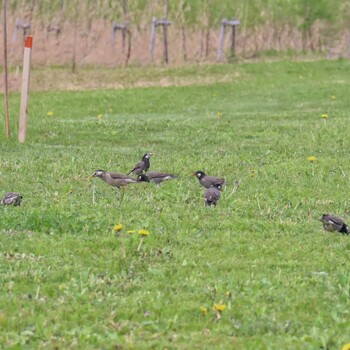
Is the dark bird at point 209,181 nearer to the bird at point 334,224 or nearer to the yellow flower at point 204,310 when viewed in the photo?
the bird at point 334,224

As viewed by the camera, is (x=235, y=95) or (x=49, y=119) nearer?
(x=49, y=119)

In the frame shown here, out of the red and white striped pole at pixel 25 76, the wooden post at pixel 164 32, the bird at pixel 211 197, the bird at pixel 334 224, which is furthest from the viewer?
the wooden post at pixel 164 32

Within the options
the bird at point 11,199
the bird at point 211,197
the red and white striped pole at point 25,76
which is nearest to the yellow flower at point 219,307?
the bird at point 211,197

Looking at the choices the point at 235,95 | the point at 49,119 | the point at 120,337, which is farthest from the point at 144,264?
the point at 235,95

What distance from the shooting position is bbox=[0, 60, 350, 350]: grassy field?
6.77 m

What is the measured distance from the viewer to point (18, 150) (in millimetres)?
16906

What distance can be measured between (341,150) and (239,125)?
4.83m

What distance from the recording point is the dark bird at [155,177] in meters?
12.7

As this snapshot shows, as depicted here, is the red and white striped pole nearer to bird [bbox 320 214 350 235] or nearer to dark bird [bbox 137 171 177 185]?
dark bird [bbox 137 171 177 185]

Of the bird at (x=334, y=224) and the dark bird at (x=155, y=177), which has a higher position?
the bird at (x=334, y=224)

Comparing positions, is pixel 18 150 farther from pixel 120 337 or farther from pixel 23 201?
pixel 120 337

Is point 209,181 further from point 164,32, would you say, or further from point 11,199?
point 164,32

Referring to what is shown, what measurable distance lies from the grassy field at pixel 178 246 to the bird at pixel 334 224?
152mm

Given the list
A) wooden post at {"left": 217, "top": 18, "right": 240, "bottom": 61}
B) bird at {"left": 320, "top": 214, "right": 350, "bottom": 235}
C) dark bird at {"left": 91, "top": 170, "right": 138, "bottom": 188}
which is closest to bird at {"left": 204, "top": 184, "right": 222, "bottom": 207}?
dark bird at {"left": 91, "top": 170, "right": 138, "bottom": 188}
